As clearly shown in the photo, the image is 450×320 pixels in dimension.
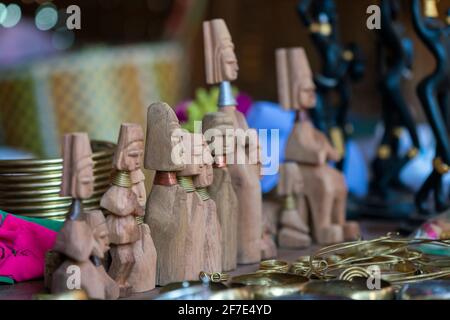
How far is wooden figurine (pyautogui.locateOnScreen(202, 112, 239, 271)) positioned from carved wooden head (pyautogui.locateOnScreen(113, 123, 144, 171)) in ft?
0.75

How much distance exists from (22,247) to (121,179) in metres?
0.25

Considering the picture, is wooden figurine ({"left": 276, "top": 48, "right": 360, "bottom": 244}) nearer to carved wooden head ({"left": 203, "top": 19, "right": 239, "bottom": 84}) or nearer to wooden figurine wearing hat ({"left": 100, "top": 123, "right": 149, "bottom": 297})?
carved wooden head ({"left": 203, "top": 19, "right": 239, "bottom": 84})

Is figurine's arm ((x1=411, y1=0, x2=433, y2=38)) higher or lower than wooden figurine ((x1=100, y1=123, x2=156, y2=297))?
higher

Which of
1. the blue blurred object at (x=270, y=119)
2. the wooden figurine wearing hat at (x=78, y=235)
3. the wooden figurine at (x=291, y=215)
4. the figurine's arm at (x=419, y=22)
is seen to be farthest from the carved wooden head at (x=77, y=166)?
the blue blurred object at (x=270, y=119)

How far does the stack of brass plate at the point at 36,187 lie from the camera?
55.6 inches

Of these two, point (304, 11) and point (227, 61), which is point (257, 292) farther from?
point (304, 11)

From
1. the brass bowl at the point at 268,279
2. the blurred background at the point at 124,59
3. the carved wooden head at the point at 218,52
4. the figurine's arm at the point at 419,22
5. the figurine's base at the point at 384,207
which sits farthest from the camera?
the blurred background at the point at 124,59

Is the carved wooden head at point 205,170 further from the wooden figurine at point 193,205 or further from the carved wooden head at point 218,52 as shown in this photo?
the carved wooden head at point 218,52

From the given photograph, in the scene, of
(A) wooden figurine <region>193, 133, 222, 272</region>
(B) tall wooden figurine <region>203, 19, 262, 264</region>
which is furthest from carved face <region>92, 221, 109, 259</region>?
(B) tall wooden figurine <region>203, 19, 262, 264</region>

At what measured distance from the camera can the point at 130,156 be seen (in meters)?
1.22

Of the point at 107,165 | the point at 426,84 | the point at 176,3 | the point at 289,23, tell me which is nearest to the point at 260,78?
the point at 289,23

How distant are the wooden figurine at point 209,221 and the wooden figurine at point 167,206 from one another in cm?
3

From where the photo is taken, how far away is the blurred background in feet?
8.93
